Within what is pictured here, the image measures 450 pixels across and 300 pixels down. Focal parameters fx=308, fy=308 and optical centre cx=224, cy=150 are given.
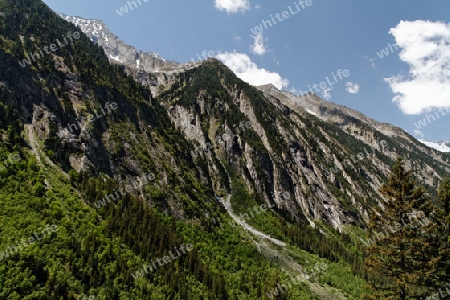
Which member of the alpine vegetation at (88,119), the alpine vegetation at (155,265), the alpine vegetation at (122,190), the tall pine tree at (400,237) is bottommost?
the tall pine tree at (400,237)

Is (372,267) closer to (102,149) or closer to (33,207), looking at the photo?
(33,207)

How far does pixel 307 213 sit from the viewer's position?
432 feet

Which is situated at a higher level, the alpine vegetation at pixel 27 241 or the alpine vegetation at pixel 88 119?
the alpine vegetation at pixel 88 119

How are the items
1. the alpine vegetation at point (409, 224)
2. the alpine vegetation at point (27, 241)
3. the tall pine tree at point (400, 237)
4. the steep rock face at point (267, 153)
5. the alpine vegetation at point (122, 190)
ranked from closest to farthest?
the tall pine tree at point (400, 237), the alpine vegetation at point (409, 224), the alpine vegetation at point (27, 241), the alpine vegetation at point (122, 190), the steep rock face at point (267, 153)

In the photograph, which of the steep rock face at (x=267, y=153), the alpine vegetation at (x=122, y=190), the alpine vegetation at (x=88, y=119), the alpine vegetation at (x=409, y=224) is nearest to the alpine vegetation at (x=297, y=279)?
the alpine vegetation at (x=409, y=224)

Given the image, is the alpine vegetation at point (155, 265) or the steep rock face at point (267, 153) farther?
the steep rock face at point (267, 153)

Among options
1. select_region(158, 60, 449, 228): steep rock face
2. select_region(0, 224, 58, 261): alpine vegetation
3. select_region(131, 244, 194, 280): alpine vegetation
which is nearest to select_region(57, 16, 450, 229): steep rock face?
select_region(158, 60, 449, 228): steep rock face

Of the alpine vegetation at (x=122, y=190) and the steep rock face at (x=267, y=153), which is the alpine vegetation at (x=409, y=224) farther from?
the steep rock face at (x=267, y=153)

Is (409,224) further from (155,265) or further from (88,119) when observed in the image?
(88,119)

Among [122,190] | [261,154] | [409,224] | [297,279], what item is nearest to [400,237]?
[409,224]

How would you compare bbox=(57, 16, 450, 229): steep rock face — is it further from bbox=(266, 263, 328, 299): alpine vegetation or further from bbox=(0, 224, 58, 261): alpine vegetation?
bbox=(0, 224, 58, 261): alpine vegetation

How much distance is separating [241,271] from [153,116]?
7131cm

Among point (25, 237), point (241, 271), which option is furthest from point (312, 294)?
point (25, 237)

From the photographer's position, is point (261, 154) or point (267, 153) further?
point (267, 153)
